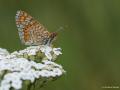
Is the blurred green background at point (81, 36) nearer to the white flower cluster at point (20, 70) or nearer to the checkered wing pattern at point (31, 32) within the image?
the checkered wing pattern at point (31, 32)

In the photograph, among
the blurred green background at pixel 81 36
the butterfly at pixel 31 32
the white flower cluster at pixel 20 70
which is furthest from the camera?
the blurred green background at pixel 81 36

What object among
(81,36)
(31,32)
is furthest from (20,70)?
(81,36)

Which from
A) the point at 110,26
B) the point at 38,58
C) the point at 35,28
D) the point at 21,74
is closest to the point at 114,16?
the point at 110,26

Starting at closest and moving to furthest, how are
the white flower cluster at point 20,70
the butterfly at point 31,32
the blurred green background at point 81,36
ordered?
1. the white flower cluster at point 20,70
2. the butterfly at point 31,32
3. the blurred green background at point 81,36

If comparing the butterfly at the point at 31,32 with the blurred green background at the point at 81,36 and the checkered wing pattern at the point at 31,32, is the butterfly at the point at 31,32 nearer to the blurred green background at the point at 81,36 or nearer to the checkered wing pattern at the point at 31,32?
the checkered wing pattern at the point at 31,32

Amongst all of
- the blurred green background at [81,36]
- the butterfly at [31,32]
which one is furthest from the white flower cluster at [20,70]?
the blurred green background at [81,36]

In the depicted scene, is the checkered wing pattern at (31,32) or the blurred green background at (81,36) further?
the blurred green background at (81,36)

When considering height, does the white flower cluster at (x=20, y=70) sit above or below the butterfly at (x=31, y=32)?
below
